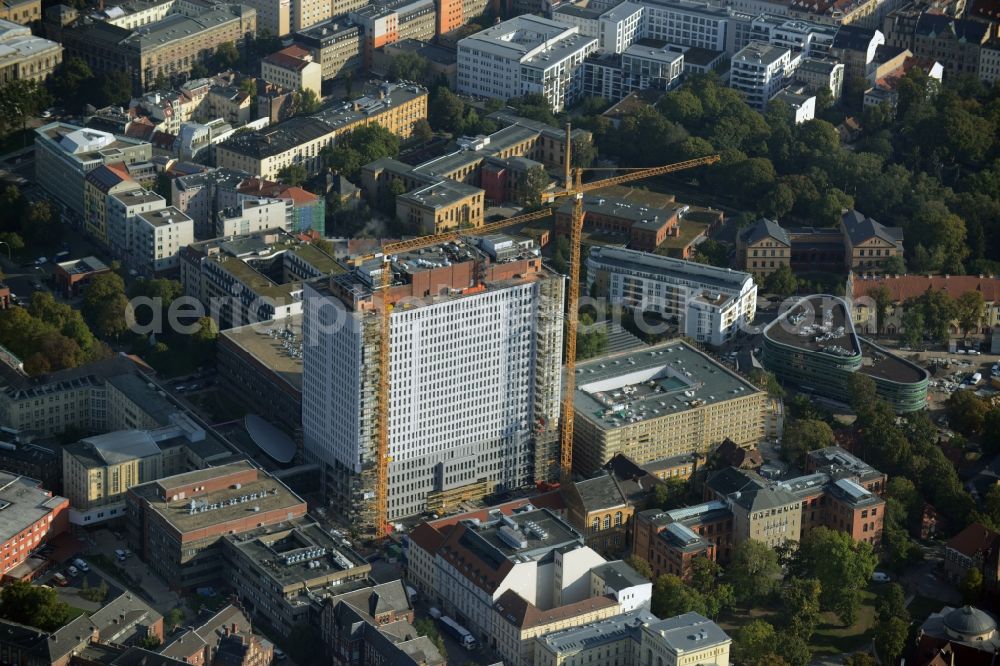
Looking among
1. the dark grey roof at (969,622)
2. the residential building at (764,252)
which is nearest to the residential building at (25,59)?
the residential building at (764,252)

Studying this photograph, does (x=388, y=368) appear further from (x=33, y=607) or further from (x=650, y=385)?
(x=33, y=607)

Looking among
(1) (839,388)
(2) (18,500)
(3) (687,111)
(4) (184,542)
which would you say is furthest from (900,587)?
(3) (687,111)

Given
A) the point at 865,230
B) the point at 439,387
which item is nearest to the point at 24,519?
the point at 439,387

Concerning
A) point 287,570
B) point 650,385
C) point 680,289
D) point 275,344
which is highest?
point 275,344

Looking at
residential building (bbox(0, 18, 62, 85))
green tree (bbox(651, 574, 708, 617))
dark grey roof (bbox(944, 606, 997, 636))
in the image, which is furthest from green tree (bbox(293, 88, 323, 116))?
dark grey roof (bbox(944, 606, 997, 636))

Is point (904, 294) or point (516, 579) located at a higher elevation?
point (904, 294)
